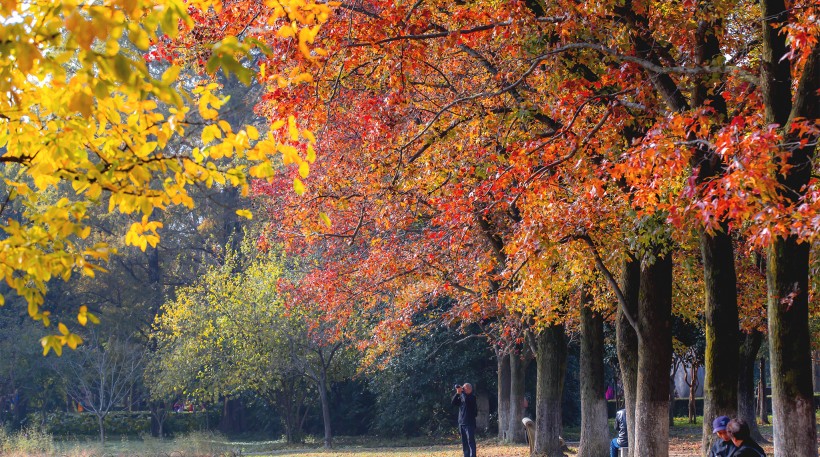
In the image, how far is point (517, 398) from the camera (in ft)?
91.1

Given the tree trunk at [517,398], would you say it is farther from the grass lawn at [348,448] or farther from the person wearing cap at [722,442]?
the person wearing cap at [722,442]

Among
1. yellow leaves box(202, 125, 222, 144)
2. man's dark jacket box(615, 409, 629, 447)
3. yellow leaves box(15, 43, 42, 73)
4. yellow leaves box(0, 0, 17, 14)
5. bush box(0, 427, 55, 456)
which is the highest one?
yellow leaves box(0, 0, 17, 14)

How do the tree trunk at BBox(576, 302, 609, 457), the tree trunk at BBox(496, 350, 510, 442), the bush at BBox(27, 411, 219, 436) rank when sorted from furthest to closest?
the bush at BBox(27, 411, 219, 436) < the tree trunk at BBox(496, 350, 510, 442) < the tree trunk at BBox(576, 302, 609, 457)

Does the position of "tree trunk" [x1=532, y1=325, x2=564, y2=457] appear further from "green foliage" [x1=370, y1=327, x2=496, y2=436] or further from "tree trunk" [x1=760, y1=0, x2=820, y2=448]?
"green foliage" [x1=370, y1=327, x2=496, y2=436]

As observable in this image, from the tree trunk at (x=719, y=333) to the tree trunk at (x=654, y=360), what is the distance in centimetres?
105

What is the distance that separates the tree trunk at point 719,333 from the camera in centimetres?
1073

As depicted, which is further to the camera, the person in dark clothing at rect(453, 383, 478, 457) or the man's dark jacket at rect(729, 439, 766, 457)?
the person in dark clothing at rect(453, 383, 478, 457)

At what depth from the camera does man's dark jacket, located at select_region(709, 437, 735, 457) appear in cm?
935

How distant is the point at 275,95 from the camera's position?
12047mm

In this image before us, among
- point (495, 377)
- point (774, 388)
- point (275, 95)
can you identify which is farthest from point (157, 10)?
point (495, 377)

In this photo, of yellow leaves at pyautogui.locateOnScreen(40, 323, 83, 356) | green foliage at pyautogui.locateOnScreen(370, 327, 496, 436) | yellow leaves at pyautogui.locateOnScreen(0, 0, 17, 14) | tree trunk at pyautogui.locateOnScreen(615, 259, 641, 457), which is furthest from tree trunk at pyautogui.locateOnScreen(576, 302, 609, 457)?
yellow leaves at pyautogui.locateOnScreen(0, 0, 17, 14)

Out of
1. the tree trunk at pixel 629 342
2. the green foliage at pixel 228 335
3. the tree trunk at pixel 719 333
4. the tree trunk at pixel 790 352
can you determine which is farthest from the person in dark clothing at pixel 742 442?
the green foliage at pixel 228 335

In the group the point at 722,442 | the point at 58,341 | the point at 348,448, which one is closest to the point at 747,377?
the point at 348,448

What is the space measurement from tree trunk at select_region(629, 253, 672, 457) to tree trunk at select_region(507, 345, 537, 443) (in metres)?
15.1
